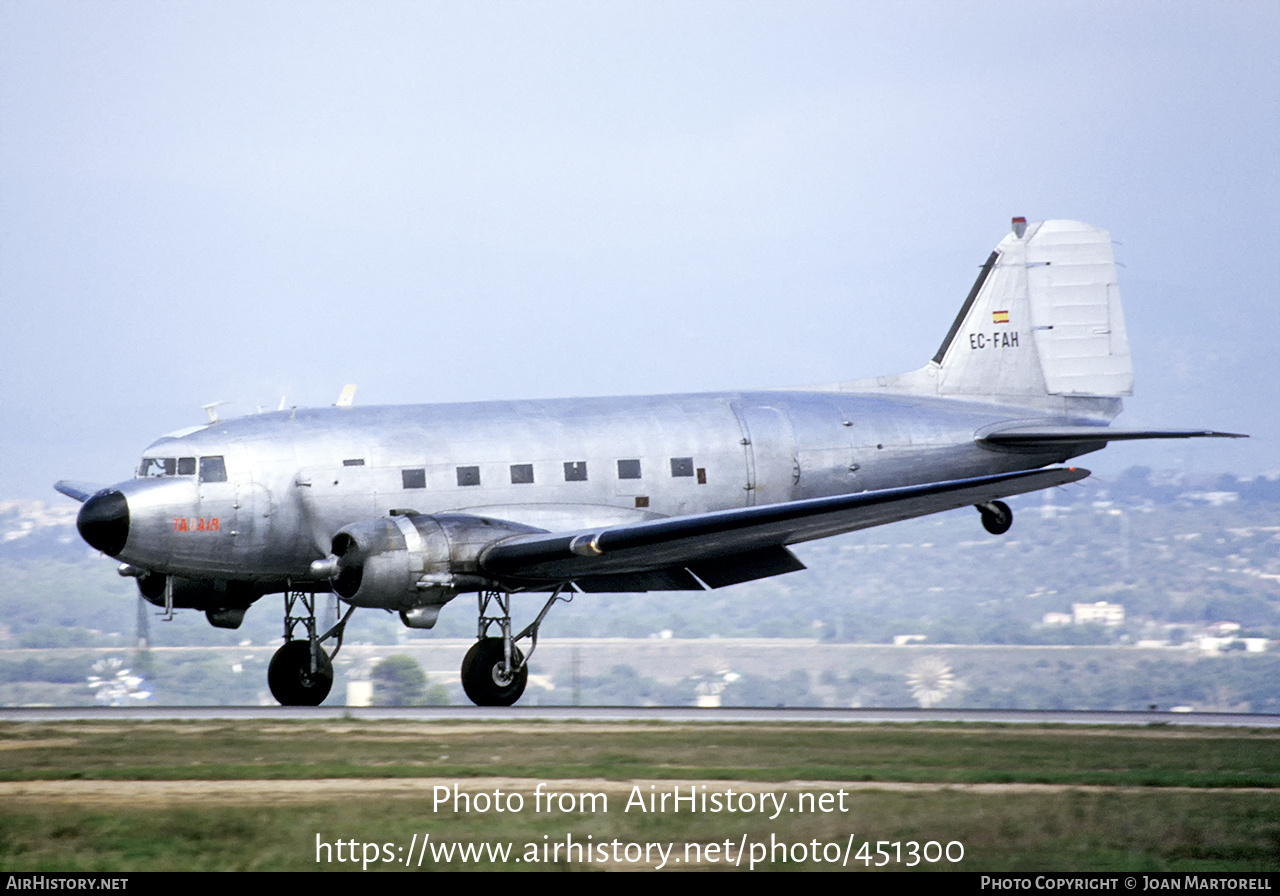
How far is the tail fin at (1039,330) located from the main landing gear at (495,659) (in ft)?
30.3

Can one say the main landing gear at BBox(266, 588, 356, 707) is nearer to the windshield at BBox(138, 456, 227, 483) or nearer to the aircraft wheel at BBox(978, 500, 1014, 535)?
the windshield at BBox(138, 456, 227, 483)

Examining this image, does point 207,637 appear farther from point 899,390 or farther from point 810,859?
point 810,859

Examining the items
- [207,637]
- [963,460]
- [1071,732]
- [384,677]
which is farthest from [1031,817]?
[207,637]

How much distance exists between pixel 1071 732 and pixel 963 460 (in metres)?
7.49

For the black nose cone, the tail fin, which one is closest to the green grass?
the black nose cone

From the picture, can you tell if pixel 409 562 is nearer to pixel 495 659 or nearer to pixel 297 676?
pixel 495 659

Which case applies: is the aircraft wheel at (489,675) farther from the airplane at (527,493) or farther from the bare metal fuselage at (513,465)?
the bare metal fuselage at (513,465)

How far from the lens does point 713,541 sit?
2167 cm

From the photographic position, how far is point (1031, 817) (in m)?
13.5

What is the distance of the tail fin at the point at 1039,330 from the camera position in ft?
92.3

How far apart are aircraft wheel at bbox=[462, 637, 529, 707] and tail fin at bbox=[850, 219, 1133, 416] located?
9.40 m

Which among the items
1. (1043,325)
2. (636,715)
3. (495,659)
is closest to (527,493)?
(495,659)

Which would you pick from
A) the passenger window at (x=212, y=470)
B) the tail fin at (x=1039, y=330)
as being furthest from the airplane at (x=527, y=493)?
the tail fin at (x=1039, y=330)

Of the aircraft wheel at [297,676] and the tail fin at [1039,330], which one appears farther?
the tail fin at [1039,330]
